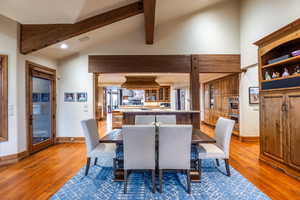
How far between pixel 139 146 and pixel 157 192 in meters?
0.72

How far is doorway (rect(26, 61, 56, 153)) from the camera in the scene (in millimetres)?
4046

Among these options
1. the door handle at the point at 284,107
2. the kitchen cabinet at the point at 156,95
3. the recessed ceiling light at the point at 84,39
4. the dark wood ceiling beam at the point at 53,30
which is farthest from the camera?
the kitchen cabinet at the point at 156,95

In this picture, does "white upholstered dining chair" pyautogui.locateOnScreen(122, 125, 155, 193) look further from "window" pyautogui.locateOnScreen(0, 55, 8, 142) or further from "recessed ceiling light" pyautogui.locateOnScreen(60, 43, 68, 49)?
"recessed ceiling light" pyautogui.locateOnScreen(60, 43, 68, 49)

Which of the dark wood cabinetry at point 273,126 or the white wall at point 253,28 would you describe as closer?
the dark wood cabinetry at point 273,126


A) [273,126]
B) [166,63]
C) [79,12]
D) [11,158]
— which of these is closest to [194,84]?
[166,63]

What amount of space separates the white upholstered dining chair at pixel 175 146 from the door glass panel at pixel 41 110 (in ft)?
12.0

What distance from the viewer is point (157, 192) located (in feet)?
7.77

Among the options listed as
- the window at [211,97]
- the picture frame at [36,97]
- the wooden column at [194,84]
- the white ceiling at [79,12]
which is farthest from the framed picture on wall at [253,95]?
the picture frame at [36,97]

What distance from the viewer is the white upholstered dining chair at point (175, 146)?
2.22 m

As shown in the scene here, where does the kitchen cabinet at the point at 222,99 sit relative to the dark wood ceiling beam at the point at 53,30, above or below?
below

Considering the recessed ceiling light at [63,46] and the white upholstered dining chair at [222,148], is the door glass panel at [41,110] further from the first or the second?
the white upholstered dining chair at [222,148]

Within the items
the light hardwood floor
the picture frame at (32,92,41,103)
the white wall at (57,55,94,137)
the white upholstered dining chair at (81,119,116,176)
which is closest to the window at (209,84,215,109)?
the light hardwood floor

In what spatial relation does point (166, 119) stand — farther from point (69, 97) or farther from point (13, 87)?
point (13, 87)

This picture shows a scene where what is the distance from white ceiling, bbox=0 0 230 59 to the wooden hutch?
97.3 inches
